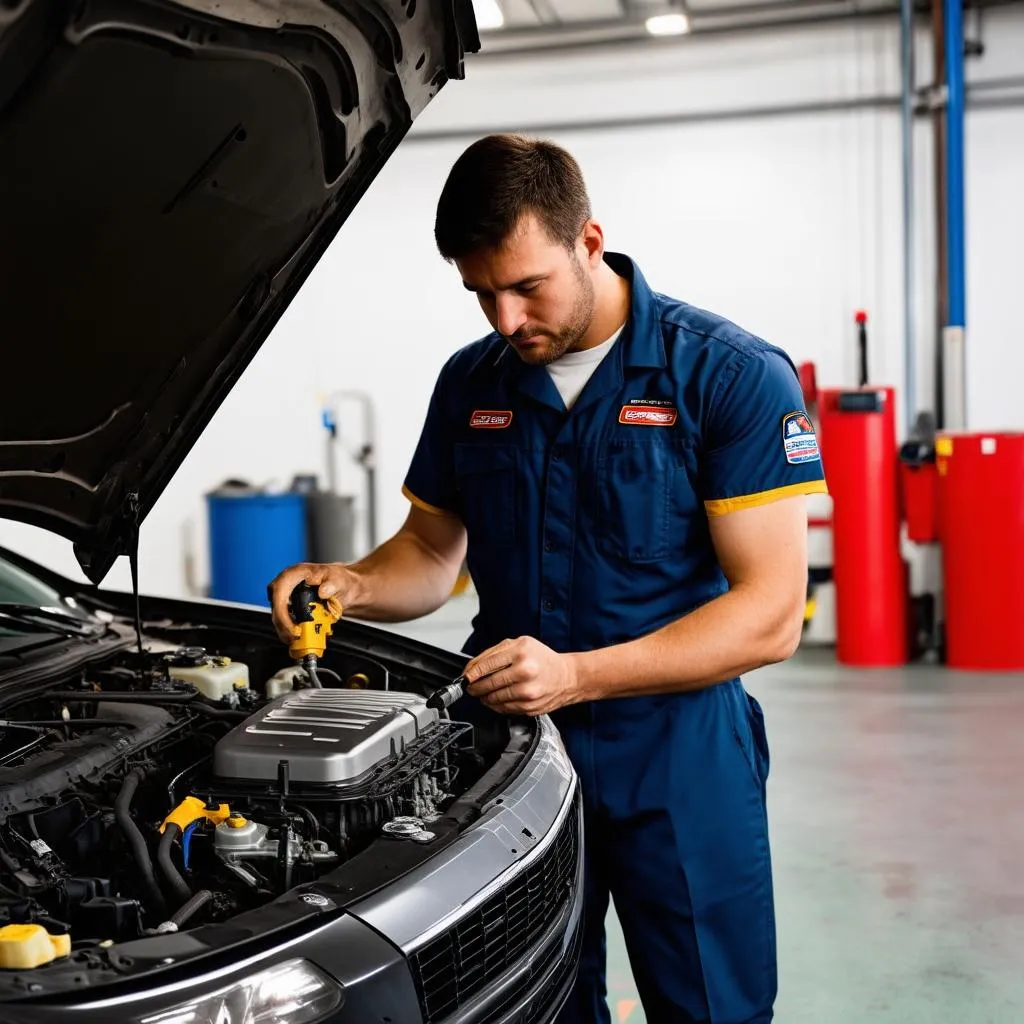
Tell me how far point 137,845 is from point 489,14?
226 inches

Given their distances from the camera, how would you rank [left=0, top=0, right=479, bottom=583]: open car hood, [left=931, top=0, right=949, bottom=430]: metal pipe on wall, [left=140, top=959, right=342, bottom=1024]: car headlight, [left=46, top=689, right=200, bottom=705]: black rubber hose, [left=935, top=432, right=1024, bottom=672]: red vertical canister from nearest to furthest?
[left=140, top=959, right=342, bottom=1024]: car headlight → [left=0, top=0, right=479, bottom=583]: open car hood → [left=46, top=689, right=200, bottom=705]: black rubber hose → [left=935, top=432, right=1024, bottom=672]: red vertical canister → [left=931, top=0, right=949, bottom=430]: metal pipe on wall

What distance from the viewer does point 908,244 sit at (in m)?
6.49

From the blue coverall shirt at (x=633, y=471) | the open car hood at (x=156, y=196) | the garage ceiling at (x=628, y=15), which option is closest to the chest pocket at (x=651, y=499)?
the blue coverall shirt at (x=633, y=471)

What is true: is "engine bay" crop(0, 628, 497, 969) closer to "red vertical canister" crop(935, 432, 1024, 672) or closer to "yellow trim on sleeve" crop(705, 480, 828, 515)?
"yellow trim on sleeve" crop(705, 480, 828, 515)

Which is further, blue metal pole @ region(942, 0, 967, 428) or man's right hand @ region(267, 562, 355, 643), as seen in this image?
blue metal pole @ region(942, 0, 967, 428)

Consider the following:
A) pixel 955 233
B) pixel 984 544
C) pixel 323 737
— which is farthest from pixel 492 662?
pixel 955 233

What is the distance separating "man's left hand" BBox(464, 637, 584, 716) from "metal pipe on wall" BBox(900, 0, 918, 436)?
5.10 m

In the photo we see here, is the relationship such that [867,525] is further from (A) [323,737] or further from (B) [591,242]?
(A) [323,737]

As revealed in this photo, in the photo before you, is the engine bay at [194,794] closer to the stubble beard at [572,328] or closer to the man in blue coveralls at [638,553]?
the man in blue coveralls at [638,553]

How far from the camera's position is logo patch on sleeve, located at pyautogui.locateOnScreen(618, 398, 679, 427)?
5.98 ft

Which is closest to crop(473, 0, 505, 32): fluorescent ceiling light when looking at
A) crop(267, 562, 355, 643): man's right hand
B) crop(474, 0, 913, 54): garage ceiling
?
crop(474, 0, 913, 54): garage ceiling

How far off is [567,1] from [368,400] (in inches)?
103

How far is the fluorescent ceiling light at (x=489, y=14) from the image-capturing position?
6.12m

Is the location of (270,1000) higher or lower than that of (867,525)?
higher
